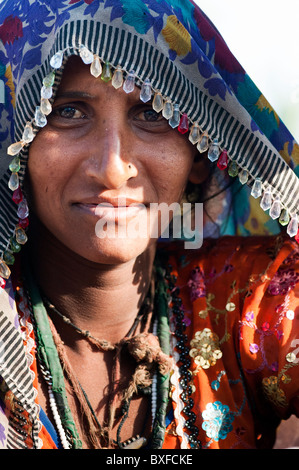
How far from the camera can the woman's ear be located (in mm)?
2443

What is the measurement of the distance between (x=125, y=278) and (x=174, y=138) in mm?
506

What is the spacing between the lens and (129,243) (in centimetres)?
213

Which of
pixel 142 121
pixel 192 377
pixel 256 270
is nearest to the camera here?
pixel 142 121

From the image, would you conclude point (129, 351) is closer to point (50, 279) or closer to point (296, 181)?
point (50, 279)

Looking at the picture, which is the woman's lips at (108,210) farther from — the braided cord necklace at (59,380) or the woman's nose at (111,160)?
the braided cord necklace at (59,380)

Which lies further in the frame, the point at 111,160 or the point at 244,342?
the point at 244,342

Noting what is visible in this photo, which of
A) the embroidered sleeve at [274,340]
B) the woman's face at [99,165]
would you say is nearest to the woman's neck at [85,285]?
the woman's face at [99,165]

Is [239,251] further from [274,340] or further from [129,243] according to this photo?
[129,243]

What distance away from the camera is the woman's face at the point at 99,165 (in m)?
2.04

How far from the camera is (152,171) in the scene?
2.15m

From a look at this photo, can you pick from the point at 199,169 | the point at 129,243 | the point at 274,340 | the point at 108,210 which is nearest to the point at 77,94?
the point at 108,210

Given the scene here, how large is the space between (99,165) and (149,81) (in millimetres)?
279

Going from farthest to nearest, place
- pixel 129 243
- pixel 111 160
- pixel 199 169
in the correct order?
pixel 199 169
pixel 129 243
pixel 111 160

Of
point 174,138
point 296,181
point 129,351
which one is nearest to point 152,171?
point 174,138
